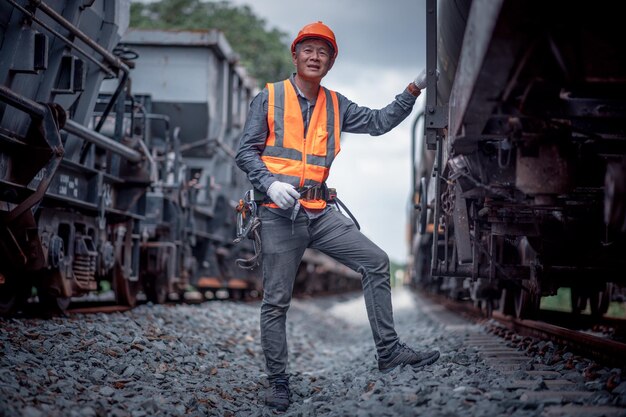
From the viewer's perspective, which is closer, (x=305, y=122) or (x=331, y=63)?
(x=305, y=122)

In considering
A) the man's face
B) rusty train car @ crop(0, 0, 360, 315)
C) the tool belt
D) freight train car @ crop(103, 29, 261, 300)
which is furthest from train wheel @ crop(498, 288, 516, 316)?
freight train car @ crop(103, 29, 261, 300)

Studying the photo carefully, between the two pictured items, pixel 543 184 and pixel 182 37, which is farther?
pixel 182 37

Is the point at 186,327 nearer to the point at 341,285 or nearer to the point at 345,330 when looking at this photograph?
the point at 345,330

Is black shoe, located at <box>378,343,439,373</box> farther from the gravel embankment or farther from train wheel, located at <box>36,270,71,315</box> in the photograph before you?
train wheel, located at <box>36,270,71,315</box>

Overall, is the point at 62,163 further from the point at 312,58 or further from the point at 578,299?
the point at 578,299

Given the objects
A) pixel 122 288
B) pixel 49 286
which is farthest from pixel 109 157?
pixel 49 286

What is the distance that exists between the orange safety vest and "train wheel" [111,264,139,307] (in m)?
3.96

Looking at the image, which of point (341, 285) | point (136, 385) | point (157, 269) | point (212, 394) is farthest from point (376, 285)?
point (341, 285)

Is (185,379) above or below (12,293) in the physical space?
below

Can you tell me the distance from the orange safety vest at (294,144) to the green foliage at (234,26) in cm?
2406

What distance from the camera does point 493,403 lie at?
9.53 ft

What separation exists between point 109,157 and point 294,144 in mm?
3997

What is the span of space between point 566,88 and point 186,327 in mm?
4489

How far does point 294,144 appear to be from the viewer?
13.0 ft
